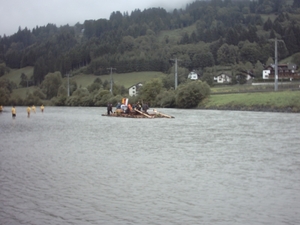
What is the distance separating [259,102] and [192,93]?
2137 cm

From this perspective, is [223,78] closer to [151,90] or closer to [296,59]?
[296,59]

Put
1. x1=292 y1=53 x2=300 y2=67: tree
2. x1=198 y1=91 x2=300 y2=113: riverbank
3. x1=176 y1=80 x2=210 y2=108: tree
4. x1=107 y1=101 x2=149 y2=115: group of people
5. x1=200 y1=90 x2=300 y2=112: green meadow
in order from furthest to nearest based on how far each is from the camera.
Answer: x1=292 y1=53 x2=300 y2=67: tree → x1=176 y1=80 x2=210 y2=108: tree → x1=200 y1=90 x2=300 y2=112: green meadow → x1=198 y1=91 x2=300 y2=113: riverbank → x1=107 y1=101 x2=149 y2=115: group of people

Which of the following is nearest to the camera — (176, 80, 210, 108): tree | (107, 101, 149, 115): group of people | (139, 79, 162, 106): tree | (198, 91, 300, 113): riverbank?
(107, 101, 149, 115): group of people

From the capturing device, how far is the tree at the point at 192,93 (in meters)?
99.2

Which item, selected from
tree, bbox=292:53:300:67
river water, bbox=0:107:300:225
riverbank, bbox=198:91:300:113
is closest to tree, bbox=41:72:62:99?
tree, bbox=292:53:300:67

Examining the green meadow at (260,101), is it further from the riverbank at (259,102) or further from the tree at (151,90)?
the tree at (151,90)

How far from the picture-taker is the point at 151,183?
17.5 m

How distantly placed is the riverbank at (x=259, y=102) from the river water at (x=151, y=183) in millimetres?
45436

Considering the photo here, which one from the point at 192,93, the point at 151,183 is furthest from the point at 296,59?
the point at 151,183

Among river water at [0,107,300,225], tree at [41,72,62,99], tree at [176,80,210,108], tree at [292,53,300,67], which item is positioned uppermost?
tree at [292,53,300,67]

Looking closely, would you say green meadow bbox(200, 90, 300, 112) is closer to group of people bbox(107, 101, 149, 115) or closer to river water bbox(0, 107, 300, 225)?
group of people bbox(107, 101, 149, 115)

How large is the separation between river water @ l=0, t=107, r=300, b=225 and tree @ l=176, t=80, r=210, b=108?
68927mm

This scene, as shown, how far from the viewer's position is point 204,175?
1894cm

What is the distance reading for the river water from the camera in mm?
13164
